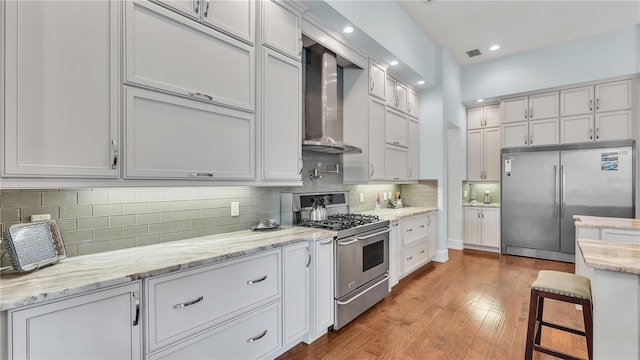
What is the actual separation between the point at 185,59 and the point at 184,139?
492 mm

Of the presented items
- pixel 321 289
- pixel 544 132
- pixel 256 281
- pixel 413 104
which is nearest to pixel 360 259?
pixel 321 289

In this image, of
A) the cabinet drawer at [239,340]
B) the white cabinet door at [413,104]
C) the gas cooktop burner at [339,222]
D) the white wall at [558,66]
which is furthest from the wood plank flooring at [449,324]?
the white wall at [558,66]

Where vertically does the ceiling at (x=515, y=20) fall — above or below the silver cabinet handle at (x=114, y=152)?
above

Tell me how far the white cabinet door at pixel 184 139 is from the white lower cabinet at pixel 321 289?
846 mm

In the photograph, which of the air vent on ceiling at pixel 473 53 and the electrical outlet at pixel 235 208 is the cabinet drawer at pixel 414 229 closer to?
the electrical outlet at pixel 235 208

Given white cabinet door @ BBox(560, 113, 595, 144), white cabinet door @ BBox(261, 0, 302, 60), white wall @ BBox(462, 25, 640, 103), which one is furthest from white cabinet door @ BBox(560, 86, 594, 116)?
white cabinet door @ BBox(261, 0, 302, 60)

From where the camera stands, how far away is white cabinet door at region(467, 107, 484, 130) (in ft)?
18.4

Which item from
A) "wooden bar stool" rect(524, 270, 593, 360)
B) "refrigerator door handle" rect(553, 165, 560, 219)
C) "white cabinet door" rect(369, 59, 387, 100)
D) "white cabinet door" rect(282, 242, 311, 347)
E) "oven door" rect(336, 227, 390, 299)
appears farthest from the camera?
"refrigerator door handle" rect(553, 165, 560, 219)

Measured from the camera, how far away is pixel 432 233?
4527mm

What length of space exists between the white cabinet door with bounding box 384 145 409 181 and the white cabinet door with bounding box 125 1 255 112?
2306 mm

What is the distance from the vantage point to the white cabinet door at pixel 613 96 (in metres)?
4.24

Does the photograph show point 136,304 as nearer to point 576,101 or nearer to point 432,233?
point 432,233

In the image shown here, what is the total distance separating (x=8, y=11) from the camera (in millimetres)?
1196

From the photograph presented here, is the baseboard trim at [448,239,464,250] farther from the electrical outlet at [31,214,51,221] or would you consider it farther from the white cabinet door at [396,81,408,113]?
the electrical outlet at [31,214,51,221]
